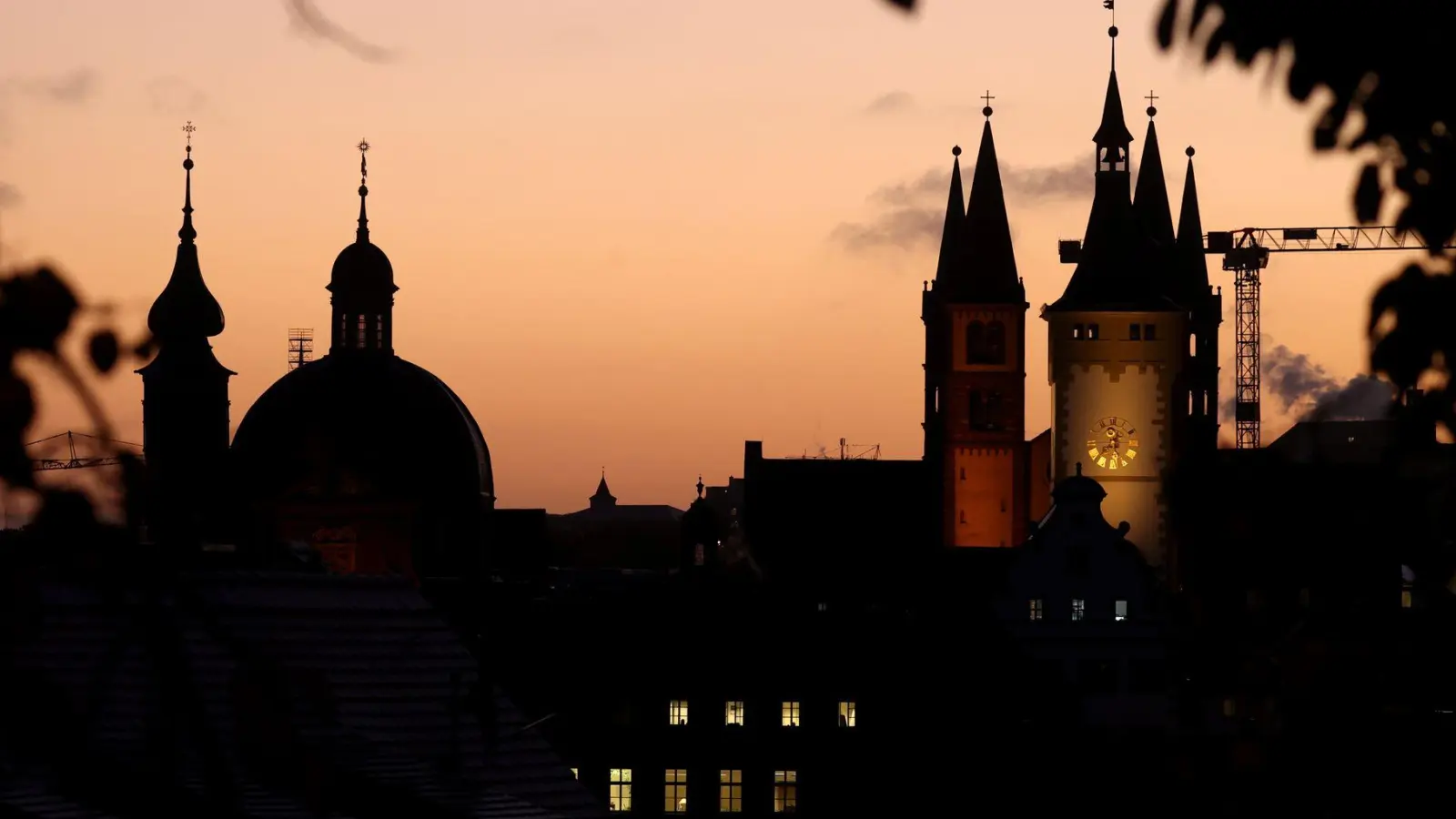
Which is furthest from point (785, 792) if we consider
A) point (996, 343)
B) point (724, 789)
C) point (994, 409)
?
point (996, 343)

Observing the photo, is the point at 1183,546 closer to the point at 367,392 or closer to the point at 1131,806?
the point at 1131,806

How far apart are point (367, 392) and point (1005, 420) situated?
25850 mm

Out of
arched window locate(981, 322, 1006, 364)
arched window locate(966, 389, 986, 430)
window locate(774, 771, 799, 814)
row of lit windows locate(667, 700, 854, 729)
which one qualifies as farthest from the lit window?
arched window locate(981, 322, 1006, 364)

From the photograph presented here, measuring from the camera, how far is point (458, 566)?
117062 mm

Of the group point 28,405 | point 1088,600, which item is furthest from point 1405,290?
point 1088,600

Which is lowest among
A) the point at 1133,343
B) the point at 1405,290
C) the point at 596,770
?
the point at 596,770

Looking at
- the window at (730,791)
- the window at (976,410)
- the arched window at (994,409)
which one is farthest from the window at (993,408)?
the window at (730,791)

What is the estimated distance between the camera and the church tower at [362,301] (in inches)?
4902

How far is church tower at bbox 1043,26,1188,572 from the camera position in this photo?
12169 cm

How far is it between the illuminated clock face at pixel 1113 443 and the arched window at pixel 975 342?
22.6 ft

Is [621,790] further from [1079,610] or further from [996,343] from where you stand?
[996,343]

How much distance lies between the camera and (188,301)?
128 m

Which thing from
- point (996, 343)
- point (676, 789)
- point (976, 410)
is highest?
point (996, 343)

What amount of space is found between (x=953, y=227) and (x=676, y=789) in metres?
49.8
